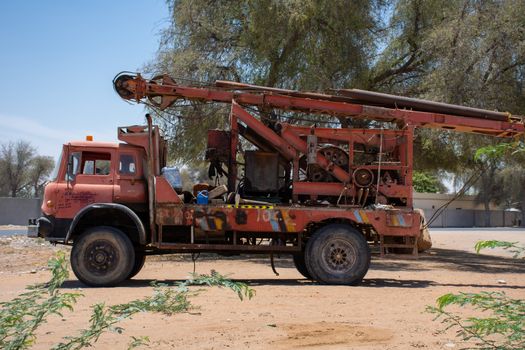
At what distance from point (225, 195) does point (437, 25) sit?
1174 cm

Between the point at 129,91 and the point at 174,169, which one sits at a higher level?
the point at 129,91

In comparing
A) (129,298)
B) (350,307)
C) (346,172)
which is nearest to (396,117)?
(346,172)

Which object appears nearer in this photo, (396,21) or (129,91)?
(129,91)

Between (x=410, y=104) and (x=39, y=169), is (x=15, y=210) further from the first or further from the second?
(x=410, y=104)

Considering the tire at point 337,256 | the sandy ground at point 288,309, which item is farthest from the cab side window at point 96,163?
the tire at point 337,256

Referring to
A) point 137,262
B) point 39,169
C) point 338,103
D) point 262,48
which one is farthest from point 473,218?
point 137,262

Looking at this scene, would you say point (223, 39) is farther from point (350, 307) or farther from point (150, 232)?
point (350, 307)

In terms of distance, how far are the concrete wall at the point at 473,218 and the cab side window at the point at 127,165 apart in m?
55.9

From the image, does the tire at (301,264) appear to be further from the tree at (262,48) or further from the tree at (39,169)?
the tree at (39,169)

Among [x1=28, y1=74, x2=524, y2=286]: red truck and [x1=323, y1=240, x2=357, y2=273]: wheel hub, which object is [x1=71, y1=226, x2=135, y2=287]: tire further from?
[x1=323, y1=240, x2=357, y2=273]: wheel hub

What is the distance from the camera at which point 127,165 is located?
12.1 meters

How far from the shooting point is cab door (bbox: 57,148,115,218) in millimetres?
11664

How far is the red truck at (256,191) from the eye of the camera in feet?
38.3

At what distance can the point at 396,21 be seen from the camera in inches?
851
